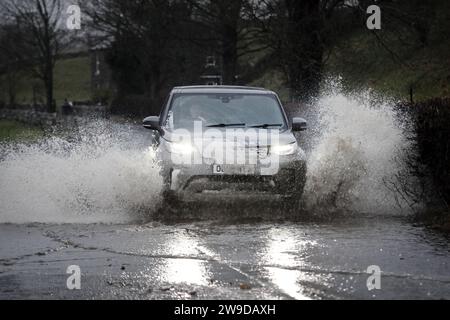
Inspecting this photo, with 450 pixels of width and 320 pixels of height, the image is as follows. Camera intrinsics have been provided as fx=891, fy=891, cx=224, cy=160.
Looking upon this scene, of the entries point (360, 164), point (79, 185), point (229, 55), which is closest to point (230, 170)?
point (360, 164)

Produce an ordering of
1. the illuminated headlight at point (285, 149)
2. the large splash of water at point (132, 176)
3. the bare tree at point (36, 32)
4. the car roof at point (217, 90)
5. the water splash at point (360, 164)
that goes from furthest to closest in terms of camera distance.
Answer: the bare tree at point (36, 32) → the car roof at point (217, 90) → the water splash at point (360, 164) → the large splash of water at point (132, 176) → the illuminated headlight at point (285, 149)

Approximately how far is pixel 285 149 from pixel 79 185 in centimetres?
310

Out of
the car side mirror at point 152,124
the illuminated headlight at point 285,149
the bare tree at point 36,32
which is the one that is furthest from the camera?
the bare tree at point 36,32

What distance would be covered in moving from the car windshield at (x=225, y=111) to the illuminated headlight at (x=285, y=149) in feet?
2.23

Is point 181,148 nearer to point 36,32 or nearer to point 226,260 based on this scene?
point 226,260

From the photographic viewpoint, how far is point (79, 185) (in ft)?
42.2

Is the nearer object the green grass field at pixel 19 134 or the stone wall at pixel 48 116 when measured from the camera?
the green grass field at pixel 19 134

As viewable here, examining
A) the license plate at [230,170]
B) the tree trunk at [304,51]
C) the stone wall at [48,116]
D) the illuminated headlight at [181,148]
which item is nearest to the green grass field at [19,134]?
the stone wall at [48,116]

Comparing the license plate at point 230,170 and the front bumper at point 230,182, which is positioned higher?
the license plate at point 230,170

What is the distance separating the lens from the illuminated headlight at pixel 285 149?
11.8 metres

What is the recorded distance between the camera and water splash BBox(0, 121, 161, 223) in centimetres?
1218

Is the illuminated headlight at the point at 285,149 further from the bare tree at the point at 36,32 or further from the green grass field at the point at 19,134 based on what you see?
the bare tree at the point at 36,32

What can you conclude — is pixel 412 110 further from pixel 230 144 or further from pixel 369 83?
pixel 369 83

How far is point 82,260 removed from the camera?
8.61 metres
